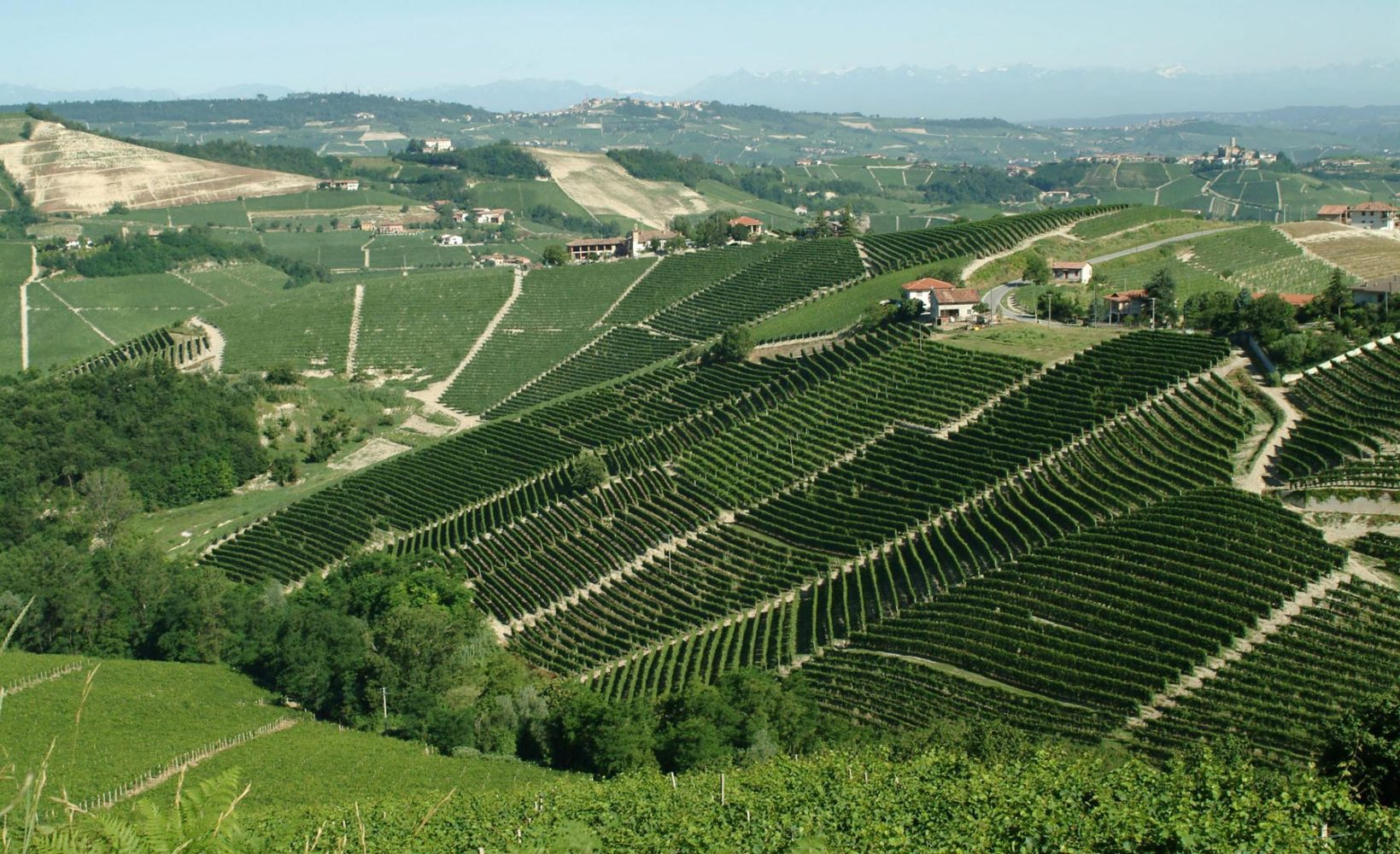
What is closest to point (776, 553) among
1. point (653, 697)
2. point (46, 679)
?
point (653, 697)

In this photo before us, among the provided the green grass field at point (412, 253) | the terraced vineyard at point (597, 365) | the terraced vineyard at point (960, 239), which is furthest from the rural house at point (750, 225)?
the green grass field at point (412, 253)

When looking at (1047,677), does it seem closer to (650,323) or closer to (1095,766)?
(1095,766)

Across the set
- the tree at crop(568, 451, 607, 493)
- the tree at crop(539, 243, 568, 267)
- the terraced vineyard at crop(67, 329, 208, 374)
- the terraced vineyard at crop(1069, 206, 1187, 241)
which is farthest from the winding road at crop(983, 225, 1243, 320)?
the terraced vineyard at crop(67, 329, 208, 374)

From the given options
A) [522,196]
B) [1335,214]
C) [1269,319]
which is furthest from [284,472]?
[522,196]

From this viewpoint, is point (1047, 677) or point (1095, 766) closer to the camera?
point (1095, 766)

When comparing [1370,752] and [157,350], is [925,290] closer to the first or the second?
[1370,752]

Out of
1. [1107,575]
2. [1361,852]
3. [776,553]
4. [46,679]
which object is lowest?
[46,679]

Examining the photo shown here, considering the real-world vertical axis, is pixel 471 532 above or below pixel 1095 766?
below
